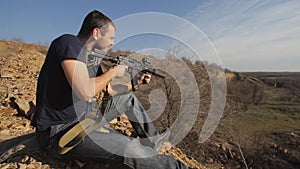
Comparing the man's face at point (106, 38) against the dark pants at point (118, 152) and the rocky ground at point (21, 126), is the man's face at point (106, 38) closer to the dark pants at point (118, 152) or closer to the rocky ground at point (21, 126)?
the dark pants at point (118, 152)

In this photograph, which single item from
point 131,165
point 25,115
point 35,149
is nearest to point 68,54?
point 131,165

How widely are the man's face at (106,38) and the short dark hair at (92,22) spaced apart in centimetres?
7

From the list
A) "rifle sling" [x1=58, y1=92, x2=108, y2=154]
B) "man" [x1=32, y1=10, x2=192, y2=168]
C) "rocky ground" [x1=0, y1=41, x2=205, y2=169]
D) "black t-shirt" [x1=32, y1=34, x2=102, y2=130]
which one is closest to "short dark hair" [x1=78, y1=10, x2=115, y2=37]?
"man" [x1=32, y1=10, x2=192, y2=168]

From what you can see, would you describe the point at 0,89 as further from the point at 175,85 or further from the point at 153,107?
the point at 175,85

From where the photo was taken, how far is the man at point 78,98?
2.29 meters

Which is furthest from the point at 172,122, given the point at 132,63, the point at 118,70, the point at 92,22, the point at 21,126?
the point at 92,22

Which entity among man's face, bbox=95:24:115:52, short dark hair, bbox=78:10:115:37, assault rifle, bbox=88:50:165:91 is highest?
short dark hair, bbox=78:10:115:37

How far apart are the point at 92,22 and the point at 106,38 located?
21 cm

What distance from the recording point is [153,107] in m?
5.87

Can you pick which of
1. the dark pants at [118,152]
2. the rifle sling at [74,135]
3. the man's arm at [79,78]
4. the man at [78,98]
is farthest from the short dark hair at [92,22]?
the dark pants at [118,152]

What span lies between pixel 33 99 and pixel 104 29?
3025 millimetres

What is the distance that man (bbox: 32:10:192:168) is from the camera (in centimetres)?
229

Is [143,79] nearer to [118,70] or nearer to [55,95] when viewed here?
[118,70]

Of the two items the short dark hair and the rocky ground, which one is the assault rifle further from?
the rocky ground
